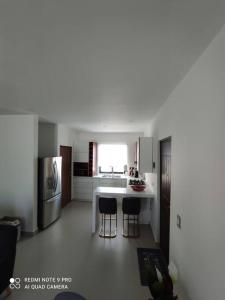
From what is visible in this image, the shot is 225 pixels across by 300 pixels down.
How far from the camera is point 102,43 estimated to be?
1326 millimetres

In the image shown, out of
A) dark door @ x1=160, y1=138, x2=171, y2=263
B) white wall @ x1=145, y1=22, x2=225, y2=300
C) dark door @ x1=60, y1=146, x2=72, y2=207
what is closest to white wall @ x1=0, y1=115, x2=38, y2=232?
dark door @ x1=60, y1=146, x2=72, y2=207

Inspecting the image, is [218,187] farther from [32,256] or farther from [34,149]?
[34,149]

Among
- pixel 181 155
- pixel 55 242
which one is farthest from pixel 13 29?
pixel 55 242

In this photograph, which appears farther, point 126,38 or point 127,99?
point 127,99

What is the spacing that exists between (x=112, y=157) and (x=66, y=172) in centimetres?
200

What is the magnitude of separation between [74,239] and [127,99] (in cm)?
295

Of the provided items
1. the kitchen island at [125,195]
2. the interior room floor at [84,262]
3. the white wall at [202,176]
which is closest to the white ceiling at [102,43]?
the white wall at [202,176]

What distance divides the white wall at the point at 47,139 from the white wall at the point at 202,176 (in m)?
3.87

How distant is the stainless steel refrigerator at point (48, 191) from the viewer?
402cm

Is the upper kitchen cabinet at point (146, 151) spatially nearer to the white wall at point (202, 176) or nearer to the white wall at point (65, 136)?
the white wall at point (202, 176)

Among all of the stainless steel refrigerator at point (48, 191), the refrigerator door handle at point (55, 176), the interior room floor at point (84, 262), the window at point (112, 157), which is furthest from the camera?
the window at point (112, 157)

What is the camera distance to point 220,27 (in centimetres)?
112

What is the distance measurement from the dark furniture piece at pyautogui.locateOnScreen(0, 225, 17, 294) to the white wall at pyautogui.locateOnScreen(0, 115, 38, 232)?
1.62 m

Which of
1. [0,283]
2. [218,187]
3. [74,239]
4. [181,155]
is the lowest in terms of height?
[74,239]
